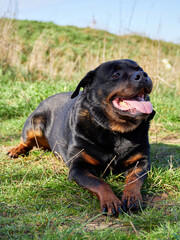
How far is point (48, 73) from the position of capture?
27.2 feet

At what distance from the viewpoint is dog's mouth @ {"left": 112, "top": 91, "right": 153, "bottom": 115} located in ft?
8.96

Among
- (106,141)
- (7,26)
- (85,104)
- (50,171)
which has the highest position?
(7,26)

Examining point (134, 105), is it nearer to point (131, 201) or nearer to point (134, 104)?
point (134, 104)

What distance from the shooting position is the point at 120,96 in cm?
280

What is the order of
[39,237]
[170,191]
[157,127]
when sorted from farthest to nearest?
[157,127], [170,191], [39,237]

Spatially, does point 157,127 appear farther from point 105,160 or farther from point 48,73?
point 48,73

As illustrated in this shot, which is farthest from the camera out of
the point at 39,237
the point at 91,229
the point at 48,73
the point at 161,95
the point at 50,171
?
the point at 48,73

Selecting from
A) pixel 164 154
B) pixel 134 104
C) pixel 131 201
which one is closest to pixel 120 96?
pixel 134 104

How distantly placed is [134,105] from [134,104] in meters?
0.01

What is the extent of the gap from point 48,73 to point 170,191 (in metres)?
6.21

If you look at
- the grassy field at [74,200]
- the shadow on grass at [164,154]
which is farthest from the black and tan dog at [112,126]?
the shadow on grass at [164,154]

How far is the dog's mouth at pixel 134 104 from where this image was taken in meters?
2.73

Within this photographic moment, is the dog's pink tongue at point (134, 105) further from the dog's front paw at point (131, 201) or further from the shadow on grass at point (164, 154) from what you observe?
the shadow on grass at point (164, 154)

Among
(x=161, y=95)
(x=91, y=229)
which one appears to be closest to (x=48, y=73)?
(x=161, y=95)
